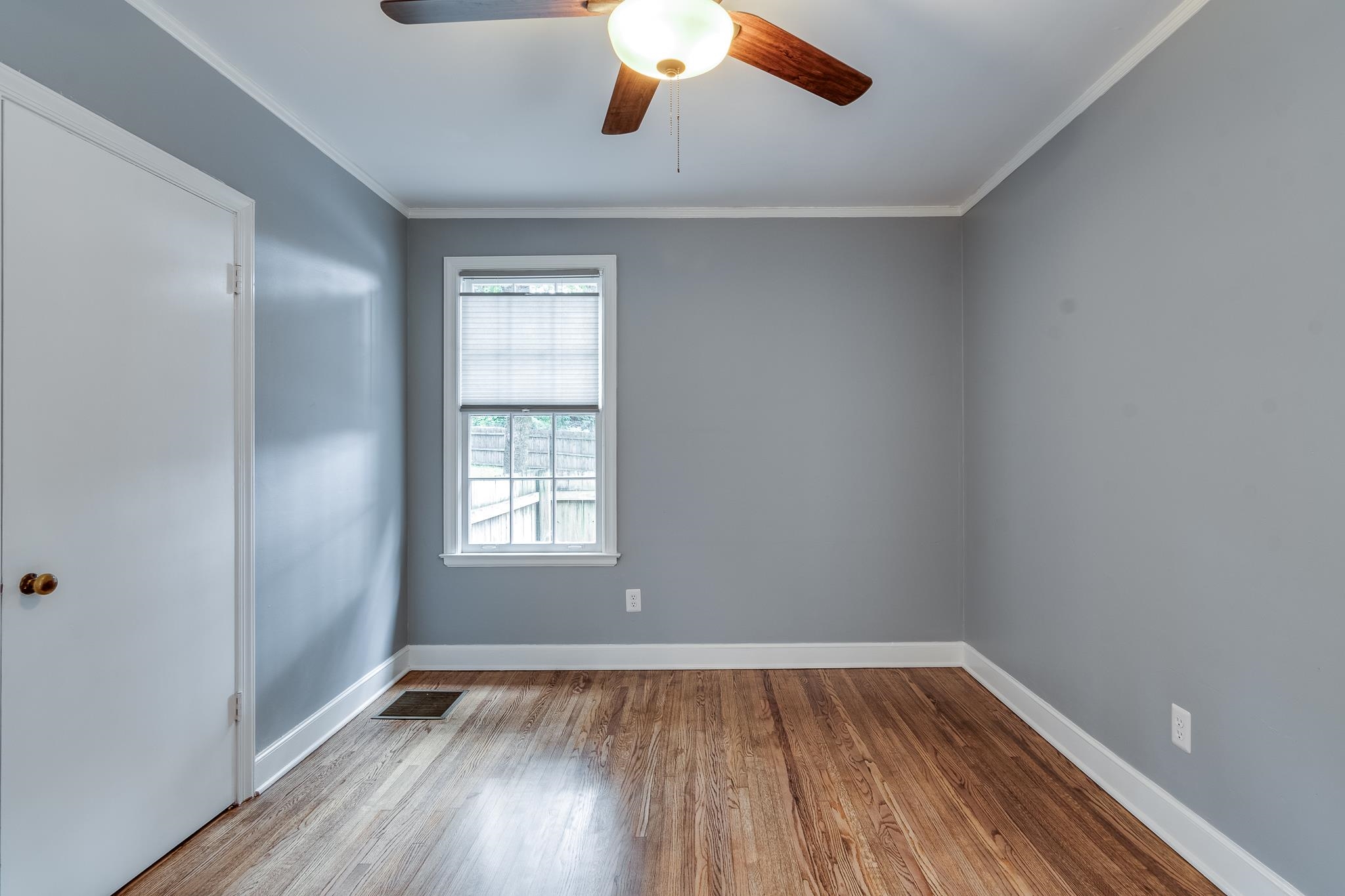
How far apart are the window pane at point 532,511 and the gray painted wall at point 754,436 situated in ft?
0.72

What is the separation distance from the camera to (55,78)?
64.2 inches

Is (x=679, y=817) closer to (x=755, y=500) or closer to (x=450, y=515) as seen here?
(x=755, y=500)

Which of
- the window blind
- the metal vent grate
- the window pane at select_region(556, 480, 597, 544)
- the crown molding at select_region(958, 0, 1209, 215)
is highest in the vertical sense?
the crown molding at select_region(958, 0, 1209, 215)

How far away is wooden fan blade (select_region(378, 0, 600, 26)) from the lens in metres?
1.49

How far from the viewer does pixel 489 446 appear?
3.64 metres

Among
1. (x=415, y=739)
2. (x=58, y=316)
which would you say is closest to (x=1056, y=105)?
(x=58, y=316)

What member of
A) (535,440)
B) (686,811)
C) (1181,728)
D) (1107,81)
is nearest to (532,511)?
(535,440)

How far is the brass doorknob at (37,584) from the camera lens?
5.11 ft

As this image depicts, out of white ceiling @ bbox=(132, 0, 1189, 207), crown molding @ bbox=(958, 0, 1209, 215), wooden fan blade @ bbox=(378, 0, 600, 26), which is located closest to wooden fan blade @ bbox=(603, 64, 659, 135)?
wooden fan blade @ bbox=(378, 0, 600, 26)

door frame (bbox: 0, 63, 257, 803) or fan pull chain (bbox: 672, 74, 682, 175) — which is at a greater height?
fan pull chain (bbox: 672, 74, 682, 175)

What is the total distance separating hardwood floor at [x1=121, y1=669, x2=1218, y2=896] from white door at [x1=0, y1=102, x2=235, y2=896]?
319mm

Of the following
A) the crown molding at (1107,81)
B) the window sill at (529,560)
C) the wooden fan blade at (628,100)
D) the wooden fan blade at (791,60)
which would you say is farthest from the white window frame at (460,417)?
the crown molding at (1107,81)

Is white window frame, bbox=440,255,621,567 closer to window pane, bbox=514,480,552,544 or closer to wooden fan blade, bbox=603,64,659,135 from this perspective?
window pane, bbox=514,480,552,544

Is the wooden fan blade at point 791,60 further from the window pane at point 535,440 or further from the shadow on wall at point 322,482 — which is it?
the window pane at point 535,440
